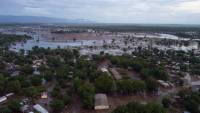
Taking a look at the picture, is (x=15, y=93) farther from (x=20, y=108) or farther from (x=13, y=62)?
(x=13, y=62)

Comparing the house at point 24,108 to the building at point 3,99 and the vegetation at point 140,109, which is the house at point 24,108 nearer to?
the building at point 3,99

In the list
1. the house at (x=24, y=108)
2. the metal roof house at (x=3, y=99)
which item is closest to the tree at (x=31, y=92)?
the metal roof house at (x=3, y=99)

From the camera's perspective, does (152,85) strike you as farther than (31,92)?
Yes

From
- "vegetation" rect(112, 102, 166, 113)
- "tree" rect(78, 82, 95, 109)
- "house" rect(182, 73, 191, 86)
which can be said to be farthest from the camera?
"house" rect(182, 73, 191, 86)

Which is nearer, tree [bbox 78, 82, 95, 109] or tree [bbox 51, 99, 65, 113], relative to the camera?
tree [bbox 51, 99, 65, 113]

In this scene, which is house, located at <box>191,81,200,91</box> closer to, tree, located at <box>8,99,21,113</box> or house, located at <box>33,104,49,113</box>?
house, located at <box>33,104,49,113</box>

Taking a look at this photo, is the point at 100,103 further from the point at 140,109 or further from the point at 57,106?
the point at 140,109

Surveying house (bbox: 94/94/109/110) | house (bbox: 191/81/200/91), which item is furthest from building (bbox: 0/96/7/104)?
house (bbox: 191/81/200/91)

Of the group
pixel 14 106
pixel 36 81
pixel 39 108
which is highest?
pixel 36 81

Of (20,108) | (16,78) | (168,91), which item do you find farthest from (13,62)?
(168,91)

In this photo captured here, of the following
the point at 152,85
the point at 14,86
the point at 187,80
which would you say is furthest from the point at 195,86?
the point at 14,86

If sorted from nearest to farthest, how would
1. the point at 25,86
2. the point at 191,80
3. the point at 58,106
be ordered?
the point at 58,106
the point at 25,86
the point at 191,80
